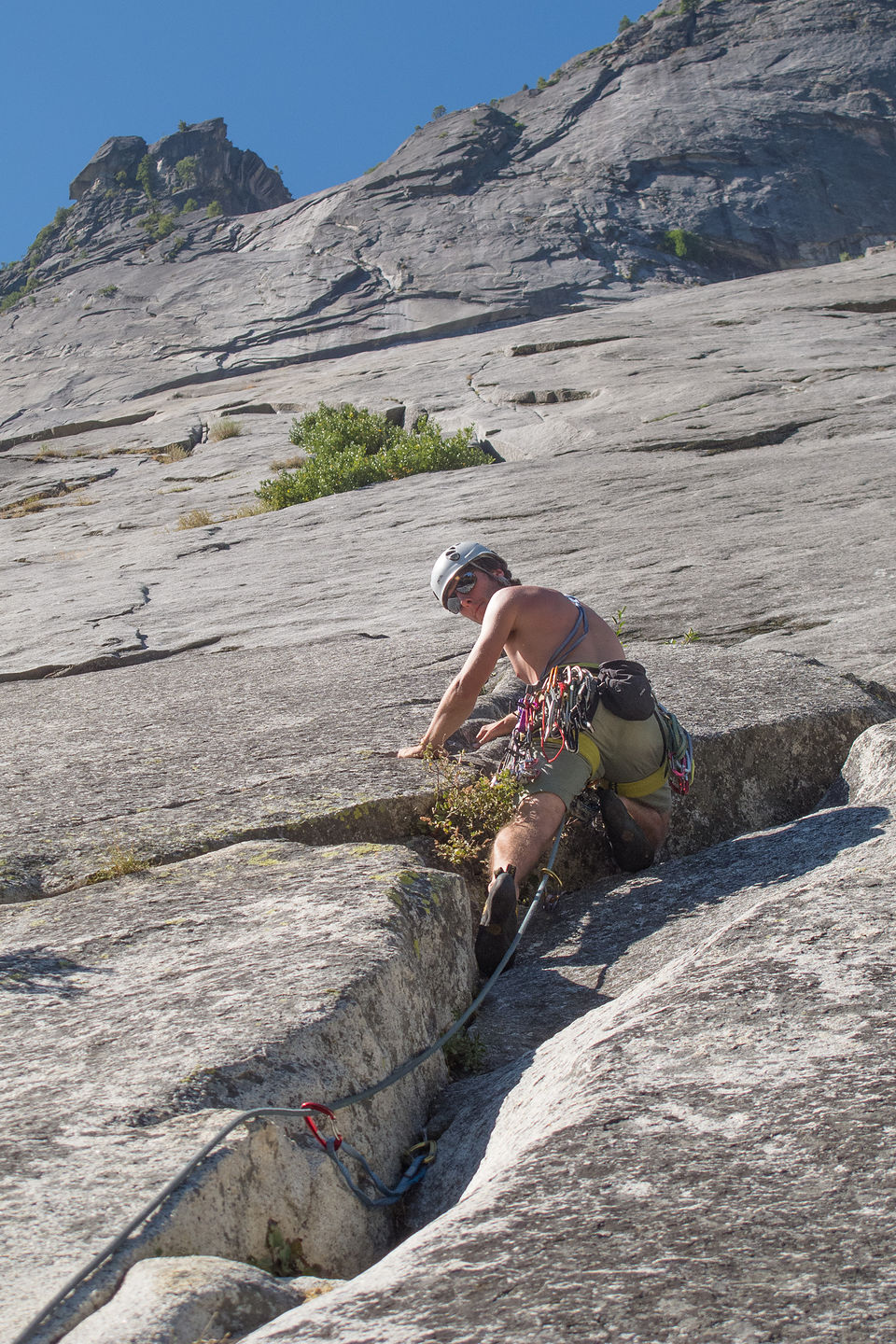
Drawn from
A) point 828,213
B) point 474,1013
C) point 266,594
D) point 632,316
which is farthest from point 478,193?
point 474,1013

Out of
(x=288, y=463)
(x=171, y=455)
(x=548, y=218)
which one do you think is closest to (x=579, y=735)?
(x=288, y=463)

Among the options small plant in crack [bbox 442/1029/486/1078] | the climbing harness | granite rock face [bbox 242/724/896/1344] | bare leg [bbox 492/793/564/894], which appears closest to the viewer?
granite rock face [bbox 242/724/896/1344]

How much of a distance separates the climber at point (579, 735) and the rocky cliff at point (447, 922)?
28 cm

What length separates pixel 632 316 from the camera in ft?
81.8

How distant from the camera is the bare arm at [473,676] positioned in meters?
5.13

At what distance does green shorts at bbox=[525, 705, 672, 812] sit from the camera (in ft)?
16.2

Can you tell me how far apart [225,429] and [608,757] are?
750 inches

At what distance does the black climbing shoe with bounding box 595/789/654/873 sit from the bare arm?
780 millimetres

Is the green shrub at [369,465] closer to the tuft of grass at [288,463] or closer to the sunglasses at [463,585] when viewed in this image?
the tuft of grass at [288,463]

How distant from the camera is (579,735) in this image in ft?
16.6

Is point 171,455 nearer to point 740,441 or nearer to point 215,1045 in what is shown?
point 740,441

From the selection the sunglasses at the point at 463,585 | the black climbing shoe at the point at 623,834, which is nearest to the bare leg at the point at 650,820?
the black climbing shoe at the point at 623,834

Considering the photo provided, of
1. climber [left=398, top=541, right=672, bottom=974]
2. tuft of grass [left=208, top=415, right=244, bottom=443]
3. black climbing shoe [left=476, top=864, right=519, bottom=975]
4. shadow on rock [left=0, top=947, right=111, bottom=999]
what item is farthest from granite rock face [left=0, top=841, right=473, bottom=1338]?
tuft of grass [left=208, top=415, right=244, bottom=443]

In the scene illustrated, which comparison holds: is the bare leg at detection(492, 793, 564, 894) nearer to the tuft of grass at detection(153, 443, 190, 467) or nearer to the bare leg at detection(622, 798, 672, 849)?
the bare leg at detection(622, 798, 672, 849)
